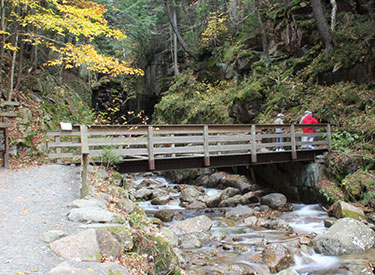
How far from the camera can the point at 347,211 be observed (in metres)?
8.91

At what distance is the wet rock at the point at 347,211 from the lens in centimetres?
878

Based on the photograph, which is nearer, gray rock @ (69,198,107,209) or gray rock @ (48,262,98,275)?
gray rock @ (48,262,98,275)

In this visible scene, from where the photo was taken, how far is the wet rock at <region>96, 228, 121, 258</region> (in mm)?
3576

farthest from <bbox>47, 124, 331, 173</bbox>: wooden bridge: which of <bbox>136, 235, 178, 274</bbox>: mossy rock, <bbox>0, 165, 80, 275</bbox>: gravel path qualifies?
<bbox>136, 235, 178, 274</bbox>: mossy rock

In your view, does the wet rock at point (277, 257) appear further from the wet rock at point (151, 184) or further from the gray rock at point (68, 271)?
the wet rock at point (151, 184)

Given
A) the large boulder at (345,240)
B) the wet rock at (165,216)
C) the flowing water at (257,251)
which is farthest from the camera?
the wet rock at (165,216)

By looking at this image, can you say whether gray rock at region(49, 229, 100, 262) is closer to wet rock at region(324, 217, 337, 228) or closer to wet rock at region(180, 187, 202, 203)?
wet rock at region(324, 217, 337, 228)

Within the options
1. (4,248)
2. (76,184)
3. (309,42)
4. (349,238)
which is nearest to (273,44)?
(309,42)

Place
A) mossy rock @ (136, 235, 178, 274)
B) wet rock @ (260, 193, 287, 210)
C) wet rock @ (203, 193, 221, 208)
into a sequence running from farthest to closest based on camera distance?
wet rock @ (203, 193, 221, 208)
wet rock @ (260, 193, 287, 210)
mossy rock @ (136, 235, 178, 274)

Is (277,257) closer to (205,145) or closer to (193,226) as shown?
(193,226)

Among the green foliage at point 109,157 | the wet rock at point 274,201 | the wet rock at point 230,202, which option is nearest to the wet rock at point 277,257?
the wet rock at point 274,201

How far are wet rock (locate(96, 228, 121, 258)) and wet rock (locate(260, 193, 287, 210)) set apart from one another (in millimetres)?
8943

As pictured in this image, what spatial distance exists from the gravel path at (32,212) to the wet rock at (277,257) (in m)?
4.43

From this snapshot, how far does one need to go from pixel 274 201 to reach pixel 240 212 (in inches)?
67.3
